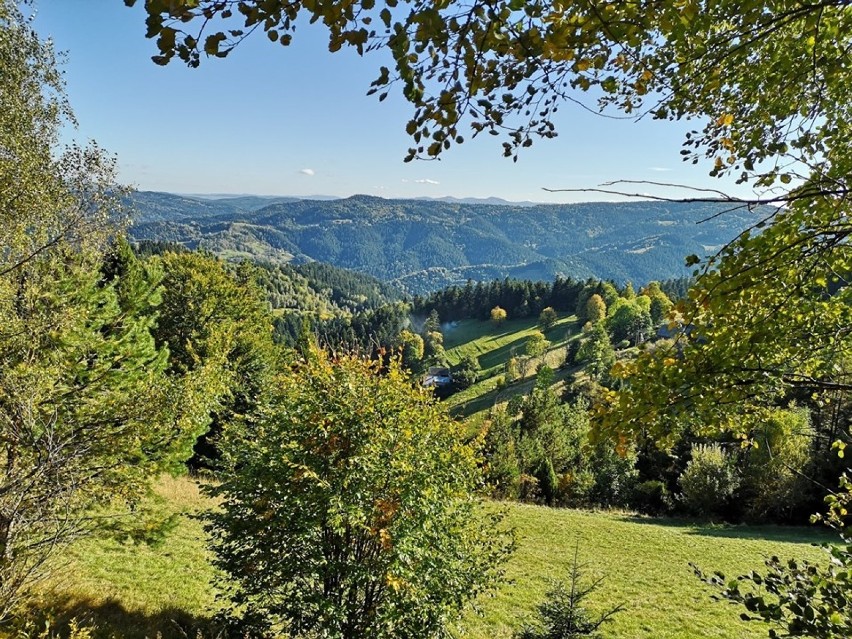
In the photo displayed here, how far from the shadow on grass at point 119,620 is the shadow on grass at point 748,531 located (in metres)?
28.8

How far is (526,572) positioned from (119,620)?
14618 mm

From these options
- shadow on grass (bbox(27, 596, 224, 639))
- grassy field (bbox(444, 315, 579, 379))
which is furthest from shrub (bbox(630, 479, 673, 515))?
grassy field (bbox(444, 315, 579, 379))

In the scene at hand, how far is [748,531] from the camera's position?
3008cm

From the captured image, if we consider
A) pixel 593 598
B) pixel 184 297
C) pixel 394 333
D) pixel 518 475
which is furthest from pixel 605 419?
pixel 394 333

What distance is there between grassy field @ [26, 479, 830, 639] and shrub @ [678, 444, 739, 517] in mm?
5074

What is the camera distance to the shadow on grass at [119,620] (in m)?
Answer: 8.65

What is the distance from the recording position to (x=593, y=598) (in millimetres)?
16234

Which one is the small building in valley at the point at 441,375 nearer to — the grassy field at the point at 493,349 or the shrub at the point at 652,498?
the grassy field at the point at 493,349

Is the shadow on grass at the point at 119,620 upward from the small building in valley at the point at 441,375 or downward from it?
upward

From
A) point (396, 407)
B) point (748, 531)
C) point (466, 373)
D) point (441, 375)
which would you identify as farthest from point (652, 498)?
point (441, 375)

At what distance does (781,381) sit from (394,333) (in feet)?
401

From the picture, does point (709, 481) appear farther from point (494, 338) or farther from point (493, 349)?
point (494, 338)

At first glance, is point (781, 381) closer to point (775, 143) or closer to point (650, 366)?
point (650, 366)

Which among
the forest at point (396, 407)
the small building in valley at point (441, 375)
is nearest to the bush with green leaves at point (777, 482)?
the forest at point (396, 407)
